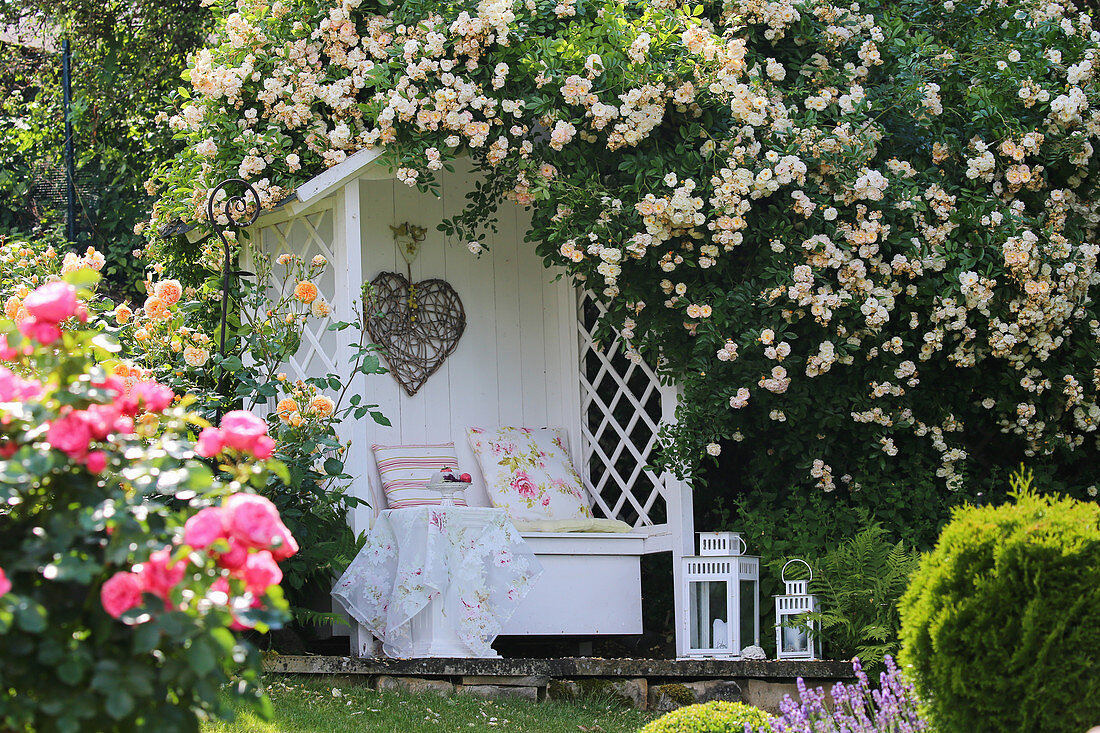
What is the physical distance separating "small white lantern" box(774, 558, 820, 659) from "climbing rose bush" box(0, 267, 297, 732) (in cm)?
284

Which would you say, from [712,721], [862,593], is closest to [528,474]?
[862,593]

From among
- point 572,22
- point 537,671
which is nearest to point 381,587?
point 537,671

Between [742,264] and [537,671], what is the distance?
1869 mm

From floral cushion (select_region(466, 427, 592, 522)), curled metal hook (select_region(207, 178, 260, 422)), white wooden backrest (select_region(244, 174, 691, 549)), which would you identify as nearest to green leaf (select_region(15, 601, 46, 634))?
curled metal hook (select_region(207, 178, 260, 422))

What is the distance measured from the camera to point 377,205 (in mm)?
5391

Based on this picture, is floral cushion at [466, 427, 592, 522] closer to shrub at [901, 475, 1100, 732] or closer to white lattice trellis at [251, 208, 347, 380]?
white lattice trellis at [251, 208, 347, 380]

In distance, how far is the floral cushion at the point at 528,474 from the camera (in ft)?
16.9

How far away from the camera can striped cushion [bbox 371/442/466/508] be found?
4.88m

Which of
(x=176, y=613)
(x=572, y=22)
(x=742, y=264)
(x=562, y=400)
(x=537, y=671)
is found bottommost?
(x=537, y=671)

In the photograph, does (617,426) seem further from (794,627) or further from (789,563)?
(794,627)

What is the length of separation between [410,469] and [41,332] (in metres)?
3.43

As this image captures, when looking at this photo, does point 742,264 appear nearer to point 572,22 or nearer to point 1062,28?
point 572,22

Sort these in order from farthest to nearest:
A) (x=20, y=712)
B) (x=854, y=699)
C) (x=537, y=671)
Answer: (x=537, y=671) < (x=854, y=699) < (x=20, y=712)

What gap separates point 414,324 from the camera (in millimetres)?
5402
